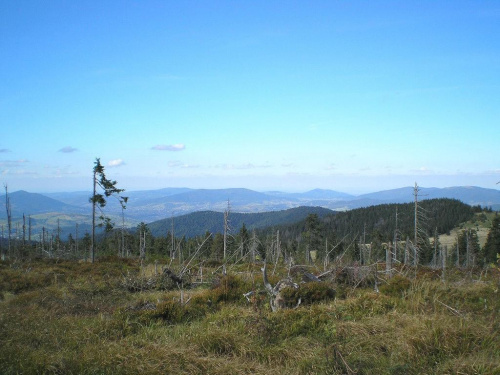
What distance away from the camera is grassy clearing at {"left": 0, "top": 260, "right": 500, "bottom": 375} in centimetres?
430

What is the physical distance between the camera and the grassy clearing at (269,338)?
14.1 feet

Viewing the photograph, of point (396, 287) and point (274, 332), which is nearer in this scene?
point (274, 332)

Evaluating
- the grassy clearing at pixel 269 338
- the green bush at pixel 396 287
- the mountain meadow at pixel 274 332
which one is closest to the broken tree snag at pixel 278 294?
the mountain meadow at pixel 274 332

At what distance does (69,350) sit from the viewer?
4875mm

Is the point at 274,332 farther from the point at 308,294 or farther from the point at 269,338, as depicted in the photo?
the point at 308,294

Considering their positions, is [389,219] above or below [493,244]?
below

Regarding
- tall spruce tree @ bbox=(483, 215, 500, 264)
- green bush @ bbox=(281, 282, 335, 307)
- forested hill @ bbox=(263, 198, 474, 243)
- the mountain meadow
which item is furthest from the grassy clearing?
forested hill @ bbox=(263, 198, 474, 243)

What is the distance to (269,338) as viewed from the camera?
205 inches

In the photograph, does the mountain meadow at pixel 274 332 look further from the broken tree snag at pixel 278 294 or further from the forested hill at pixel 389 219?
the forested hill at pixel 389 219

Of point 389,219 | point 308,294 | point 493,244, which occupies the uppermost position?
point 308,294

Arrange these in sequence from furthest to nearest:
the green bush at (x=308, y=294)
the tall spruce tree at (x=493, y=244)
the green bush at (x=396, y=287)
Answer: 1. the tall spruce tree at (x=493, y=244)
2. the green bush at (x=396, y=287)
3. the green bush at (x=308, y=294)

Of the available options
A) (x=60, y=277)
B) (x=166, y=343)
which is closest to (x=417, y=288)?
(x=166, y=343)

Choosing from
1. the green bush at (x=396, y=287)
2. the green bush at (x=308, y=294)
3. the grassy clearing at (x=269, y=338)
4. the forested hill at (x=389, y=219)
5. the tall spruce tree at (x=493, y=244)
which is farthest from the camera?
the forested hill at (x=389, y=219)

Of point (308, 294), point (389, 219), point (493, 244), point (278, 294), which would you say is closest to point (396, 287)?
point (308, 294)
